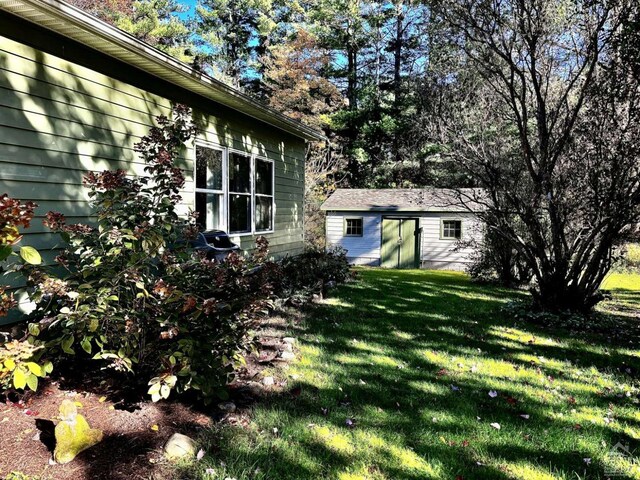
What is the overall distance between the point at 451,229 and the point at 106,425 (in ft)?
53.7

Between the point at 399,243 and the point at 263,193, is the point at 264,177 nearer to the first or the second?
the point at 263,193

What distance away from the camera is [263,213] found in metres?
8.40

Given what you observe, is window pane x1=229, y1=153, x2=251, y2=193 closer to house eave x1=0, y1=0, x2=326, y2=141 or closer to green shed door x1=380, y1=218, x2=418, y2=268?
house eave x1=0, y1=0, x2=326, y2=141

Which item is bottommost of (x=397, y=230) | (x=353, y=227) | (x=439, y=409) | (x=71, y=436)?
(x=439, y=409)

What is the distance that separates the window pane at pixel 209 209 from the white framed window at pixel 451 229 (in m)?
12.6

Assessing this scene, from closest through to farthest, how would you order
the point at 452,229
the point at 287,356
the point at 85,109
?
the point at 287,356
the point at 85,109
the point at 452,229

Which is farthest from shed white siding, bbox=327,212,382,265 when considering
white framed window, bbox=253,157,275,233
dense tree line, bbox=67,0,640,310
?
white framed window, bbox=253,157,275,233

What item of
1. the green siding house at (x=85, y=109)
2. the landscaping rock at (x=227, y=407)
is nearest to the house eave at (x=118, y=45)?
the green siding house at (x=85, y=109)

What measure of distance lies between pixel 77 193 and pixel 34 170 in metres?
0.50

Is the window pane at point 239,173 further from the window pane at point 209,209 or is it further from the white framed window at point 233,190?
the window pane at point 209,209

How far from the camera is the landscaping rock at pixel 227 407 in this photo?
117 inches

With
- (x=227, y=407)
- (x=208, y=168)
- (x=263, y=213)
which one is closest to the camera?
(x=227, y=407)

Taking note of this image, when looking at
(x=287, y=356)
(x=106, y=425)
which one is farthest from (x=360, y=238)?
(x=106, y=425)

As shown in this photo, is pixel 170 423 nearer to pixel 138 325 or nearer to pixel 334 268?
pixel 138 325
